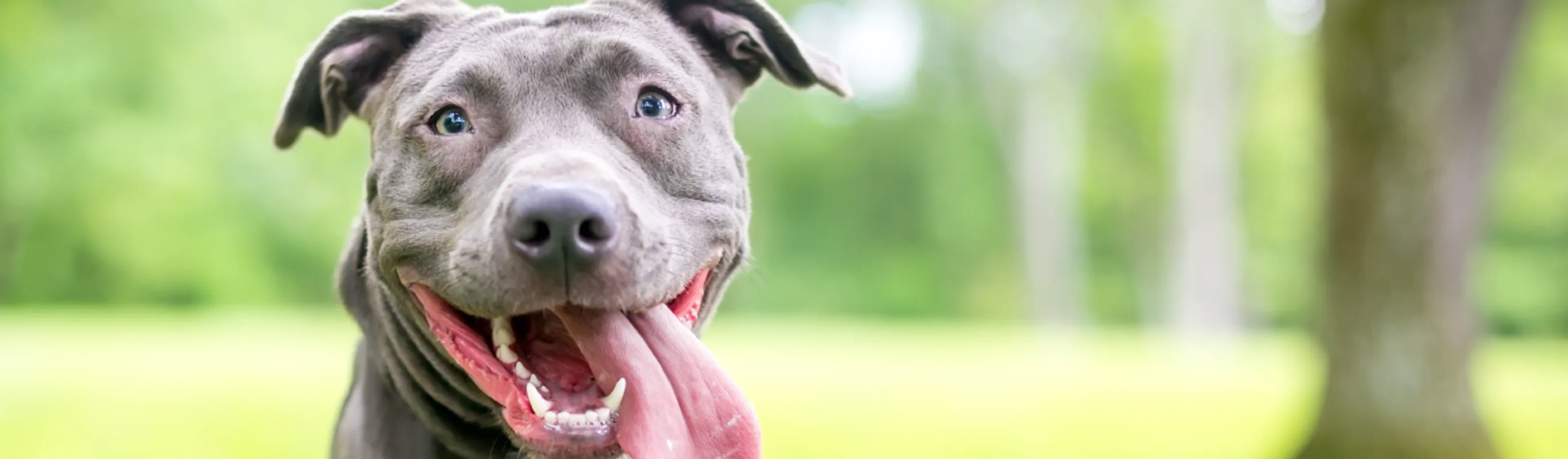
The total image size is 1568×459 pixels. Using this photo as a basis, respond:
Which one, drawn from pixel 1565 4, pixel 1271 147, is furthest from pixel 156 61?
pixel 1271 147

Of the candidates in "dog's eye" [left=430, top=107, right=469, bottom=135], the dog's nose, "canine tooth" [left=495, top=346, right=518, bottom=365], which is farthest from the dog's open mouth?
"dog's eye" [left=430, top=107, right=469, bottom=135]

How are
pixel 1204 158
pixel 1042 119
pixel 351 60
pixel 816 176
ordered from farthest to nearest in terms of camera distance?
pixel 816 176
pixel 1042 119
pixel 1204 158
pixel 351 60

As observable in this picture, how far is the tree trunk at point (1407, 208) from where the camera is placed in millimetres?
5699

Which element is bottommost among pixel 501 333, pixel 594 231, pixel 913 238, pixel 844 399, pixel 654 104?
pixel 913 238

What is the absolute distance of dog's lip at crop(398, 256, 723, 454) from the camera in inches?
115

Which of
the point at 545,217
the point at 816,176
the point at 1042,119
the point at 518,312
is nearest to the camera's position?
the point at 545,217

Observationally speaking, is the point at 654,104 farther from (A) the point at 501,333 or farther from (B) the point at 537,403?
(B) the point at 537,403

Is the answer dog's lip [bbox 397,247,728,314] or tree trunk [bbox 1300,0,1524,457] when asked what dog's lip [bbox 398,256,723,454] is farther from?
tree trunk [bbox 1300,0,1524,457]

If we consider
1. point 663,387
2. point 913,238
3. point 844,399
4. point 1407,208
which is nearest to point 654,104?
point 663,387

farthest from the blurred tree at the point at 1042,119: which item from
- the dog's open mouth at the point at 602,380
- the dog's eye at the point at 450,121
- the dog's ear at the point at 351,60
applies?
the dog's open mouth at the point at 602,380

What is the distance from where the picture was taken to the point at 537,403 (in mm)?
2961

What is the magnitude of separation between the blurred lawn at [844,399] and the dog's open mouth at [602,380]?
423cm

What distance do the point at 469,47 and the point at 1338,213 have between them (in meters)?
4.39

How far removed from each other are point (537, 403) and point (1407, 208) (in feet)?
14.5
